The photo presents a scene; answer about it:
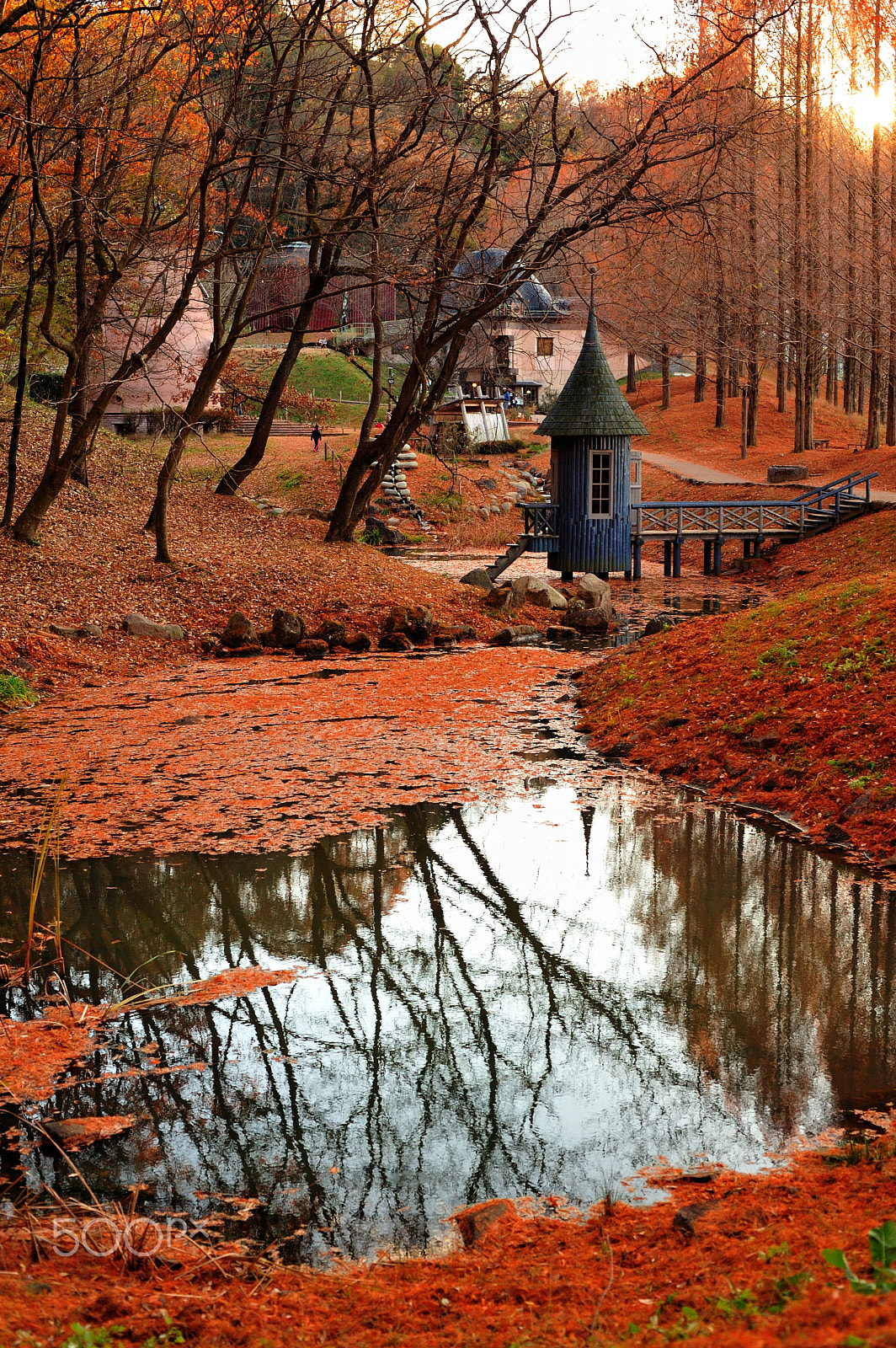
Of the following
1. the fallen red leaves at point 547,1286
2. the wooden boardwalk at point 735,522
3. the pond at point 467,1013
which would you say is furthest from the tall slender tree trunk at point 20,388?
the fallen red leaves at point 547,1286

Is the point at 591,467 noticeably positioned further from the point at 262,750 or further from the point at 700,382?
the point at 700,382

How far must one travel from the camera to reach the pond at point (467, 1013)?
185 inches

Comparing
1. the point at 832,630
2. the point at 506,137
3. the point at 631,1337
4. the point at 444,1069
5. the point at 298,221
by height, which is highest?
the point at 298,221

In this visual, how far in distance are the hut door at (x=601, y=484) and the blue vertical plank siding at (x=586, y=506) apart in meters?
0.06

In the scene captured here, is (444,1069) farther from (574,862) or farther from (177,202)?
(177,202)

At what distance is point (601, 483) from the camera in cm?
2528

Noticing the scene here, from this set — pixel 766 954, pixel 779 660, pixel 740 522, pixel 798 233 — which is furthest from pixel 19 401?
pixel 798 233

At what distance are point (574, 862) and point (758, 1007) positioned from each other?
2.47 metres

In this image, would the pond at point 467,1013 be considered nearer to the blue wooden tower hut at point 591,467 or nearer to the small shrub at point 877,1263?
the small shrub at point 877,1263

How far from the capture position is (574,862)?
853 centimetres

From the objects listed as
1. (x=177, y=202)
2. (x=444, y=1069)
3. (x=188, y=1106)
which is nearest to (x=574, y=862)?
(x=444, y=1069)

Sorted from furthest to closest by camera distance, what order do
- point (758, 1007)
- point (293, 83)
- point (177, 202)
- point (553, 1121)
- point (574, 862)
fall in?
point (177, 202) → point (293, 83) → point (574, 862) → point (758, 1007) → point (553, 1121)

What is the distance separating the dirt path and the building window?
33.7ft

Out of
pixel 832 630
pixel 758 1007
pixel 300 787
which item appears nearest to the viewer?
pixel 758 1007
